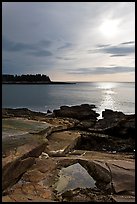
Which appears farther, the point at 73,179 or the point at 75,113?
the point at 75,113

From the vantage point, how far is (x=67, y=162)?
405 inches

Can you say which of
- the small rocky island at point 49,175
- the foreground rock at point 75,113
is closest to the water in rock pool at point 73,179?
the small rocky island at point 49,175

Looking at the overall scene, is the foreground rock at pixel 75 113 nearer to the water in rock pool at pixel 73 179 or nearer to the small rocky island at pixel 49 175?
the small rocky island at pixel 49 175

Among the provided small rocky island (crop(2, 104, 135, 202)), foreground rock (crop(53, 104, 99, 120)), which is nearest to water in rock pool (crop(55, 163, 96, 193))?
small rocky island (crop(2, 104, 135, 202))

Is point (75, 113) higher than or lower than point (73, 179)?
higher

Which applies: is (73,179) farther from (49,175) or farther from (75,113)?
(75,113)

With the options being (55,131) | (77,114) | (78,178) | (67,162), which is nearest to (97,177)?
(78,178)

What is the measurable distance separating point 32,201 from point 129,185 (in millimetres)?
3257

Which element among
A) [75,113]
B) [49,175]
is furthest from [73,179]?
[75,113]

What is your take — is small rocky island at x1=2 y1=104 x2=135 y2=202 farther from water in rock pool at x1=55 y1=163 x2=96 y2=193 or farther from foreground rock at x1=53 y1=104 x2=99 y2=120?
foreground rock at x1=53 y1=104 x2=99 y2=120

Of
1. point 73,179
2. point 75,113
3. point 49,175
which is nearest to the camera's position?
point 73,179

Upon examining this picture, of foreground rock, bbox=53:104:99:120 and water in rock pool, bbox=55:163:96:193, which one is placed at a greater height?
Result: foreground rock, bbox=53:104:99:120

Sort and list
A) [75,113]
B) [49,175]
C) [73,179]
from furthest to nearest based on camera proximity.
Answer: [75,113] < [49,175] < [73,179]

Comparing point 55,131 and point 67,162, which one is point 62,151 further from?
point 55,131
